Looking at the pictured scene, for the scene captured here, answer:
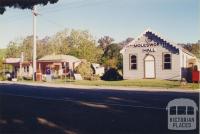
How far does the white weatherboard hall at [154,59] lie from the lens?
38.8 meters

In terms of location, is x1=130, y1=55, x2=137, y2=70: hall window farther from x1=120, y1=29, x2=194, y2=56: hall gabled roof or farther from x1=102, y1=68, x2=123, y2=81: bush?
x1=102, y1=68, x2=123, y2=81: bush

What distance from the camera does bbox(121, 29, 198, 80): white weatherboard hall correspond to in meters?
38.8

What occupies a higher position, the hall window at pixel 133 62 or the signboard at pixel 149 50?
the signboard at pixel 149 50

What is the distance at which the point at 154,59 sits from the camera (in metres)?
40.0

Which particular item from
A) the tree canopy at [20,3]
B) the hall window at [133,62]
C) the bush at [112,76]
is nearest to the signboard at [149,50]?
the hall window at [133,62]

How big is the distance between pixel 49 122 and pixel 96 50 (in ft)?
219

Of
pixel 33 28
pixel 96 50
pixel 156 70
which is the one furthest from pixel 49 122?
pixel 96 50

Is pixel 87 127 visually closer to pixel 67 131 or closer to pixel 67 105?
pixel 67 131

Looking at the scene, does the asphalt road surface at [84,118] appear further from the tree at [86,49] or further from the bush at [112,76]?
the tree at [86,49]

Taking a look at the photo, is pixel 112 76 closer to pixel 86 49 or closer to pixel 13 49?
pixel 86 49

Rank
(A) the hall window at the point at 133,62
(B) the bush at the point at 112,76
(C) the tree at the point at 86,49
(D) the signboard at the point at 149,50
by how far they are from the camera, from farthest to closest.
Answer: (C) the tree at the point at 86,49 → (B) the bush at the point at 112,76 → (A) the hall window at the point at 133,62 → (D) the signboard at the point at 149,50

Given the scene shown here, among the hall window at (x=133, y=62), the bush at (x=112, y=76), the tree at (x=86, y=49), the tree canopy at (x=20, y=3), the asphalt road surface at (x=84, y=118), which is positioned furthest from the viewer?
the tree at (x=86, y=49)

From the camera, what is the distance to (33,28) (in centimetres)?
4372

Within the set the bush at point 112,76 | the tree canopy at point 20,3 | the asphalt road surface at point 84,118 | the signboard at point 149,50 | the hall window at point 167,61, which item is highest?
the tree canopy at point 20,3
